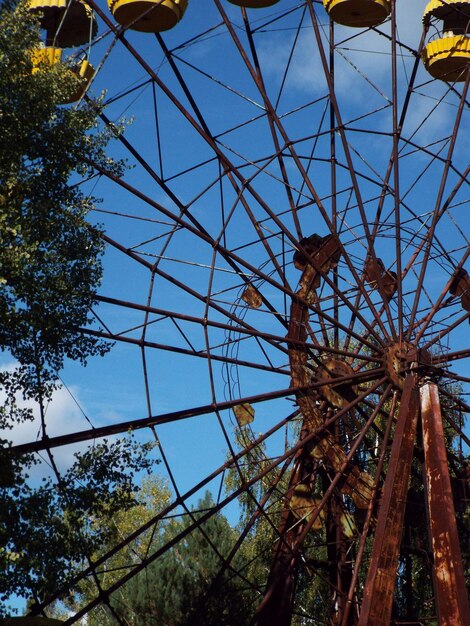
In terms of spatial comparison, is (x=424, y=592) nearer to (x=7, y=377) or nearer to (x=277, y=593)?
(x=277, y=593)

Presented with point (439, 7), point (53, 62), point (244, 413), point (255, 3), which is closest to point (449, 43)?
point (439, 7)

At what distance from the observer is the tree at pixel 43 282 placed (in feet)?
41.6

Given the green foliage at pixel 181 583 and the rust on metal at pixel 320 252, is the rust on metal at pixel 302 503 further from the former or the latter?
the green foliage at pixel 181 583

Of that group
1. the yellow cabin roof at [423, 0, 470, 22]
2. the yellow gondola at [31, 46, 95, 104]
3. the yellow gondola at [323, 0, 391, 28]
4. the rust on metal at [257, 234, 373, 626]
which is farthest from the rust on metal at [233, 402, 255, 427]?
the yellow cabin roof at [423, 0, 470, 22]

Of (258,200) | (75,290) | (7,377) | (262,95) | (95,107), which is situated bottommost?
(7,377)

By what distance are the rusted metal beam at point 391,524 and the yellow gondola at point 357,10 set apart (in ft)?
17.7

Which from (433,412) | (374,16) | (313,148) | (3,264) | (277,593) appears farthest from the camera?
(313,148)

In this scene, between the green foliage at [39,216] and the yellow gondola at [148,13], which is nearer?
the green foliage at [39,216]

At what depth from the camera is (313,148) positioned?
758 inches

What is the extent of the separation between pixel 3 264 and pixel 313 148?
7595 mm

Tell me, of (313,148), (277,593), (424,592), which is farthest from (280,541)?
(424,592)

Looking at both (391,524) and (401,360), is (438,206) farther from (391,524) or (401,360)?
(391,524)

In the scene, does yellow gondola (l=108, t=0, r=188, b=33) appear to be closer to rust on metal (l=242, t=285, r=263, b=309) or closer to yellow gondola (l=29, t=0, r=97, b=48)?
yellow gondola (l=29, t=0, r=97, b=48)

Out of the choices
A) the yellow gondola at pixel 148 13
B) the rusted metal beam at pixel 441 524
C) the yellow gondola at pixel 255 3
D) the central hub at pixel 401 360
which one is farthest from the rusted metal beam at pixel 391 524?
the yellow gondola at pixel 255 3
